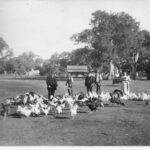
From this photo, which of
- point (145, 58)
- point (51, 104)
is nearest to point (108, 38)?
point (145, 58)

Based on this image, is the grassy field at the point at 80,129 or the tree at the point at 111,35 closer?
the grassy field at the point at 80,129

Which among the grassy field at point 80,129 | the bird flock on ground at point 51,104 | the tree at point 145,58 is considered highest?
the tree at point 145,58

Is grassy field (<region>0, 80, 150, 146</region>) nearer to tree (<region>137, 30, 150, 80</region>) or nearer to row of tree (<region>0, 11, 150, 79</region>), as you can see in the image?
row of tree (<region>0, 11, 150, 79</region>)

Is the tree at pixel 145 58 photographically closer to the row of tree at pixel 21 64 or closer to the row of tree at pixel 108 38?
the row of tree at pixel 108 38

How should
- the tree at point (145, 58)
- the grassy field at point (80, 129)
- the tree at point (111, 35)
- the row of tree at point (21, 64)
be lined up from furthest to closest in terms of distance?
the row of tree at point (21, 64), the tree at point (145, 58), the tree at point (111, 35), the grassy field at point (80, 129)

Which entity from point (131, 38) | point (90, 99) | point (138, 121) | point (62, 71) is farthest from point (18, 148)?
point (62, 71)

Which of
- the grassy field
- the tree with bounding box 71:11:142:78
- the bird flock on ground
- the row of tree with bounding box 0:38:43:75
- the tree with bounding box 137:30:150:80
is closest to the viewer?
the grassy field

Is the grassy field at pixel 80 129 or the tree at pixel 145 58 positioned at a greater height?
the tree at pixel 145 58

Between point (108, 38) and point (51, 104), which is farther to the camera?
point (108, 38)

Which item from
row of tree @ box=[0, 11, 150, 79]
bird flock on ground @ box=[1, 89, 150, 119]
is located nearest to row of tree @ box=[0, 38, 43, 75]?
row of tree @ box=[0, 11, 150, 79]

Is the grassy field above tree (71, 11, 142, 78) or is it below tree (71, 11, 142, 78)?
below

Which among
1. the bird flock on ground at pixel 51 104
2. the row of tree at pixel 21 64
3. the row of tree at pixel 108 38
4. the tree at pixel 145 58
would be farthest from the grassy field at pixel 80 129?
the row of tree at pixel 21 64

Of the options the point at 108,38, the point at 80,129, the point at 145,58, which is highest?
Result: the point at 108,38

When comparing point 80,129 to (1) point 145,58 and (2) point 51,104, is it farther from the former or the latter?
(1) point 145,58
